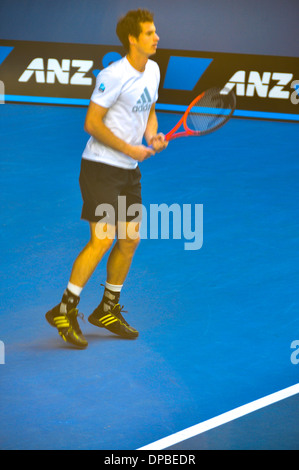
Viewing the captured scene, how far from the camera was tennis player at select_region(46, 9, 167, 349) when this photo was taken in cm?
449

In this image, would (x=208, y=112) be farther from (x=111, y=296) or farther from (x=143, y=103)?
(x=111, y=296)

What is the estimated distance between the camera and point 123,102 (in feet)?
14.9

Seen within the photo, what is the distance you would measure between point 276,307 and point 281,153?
381 centimetres

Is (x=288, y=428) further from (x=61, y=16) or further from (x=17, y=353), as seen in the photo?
(x=61, y=16)

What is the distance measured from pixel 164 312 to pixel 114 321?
0.46 meters

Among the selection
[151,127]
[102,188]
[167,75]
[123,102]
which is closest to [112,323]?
[102,188]

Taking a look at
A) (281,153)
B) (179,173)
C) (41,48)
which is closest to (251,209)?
(179,173)

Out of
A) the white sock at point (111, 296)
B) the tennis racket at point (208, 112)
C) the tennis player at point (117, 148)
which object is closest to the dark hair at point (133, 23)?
the tennis player at point (117, 148)

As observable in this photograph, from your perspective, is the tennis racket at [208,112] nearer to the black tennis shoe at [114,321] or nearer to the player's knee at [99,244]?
the player's knee at [99,244]

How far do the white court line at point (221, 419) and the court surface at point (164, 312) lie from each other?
3 cm

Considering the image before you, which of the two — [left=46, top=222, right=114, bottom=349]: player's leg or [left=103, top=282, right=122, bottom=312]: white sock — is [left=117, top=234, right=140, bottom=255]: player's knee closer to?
[left=46, top=222, right=114, bottom=349]: player's leg

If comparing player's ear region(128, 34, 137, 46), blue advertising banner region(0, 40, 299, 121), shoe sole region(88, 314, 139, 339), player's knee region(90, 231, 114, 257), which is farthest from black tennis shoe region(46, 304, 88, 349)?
blue advertising banner region(0, 40, 299, 121)

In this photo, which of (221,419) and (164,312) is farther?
(164,312)

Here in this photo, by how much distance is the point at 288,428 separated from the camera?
3.94 meters
